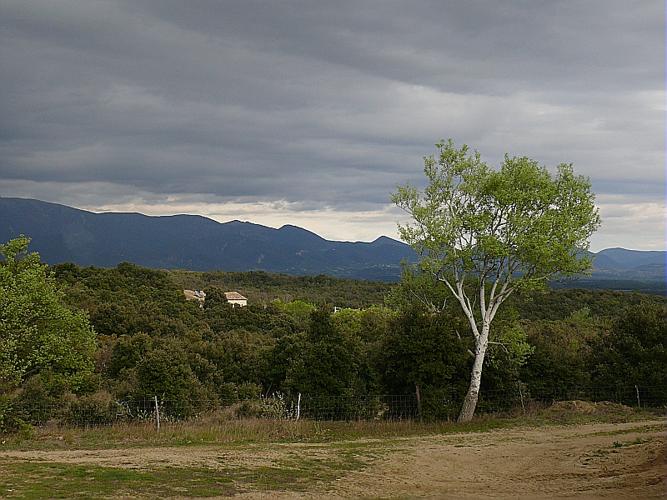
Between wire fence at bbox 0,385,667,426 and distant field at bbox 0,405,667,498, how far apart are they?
1.21m

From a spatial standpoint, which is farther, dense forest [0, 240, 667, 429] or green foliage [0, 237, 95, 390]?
dense forest [0, 240, 667, 429]

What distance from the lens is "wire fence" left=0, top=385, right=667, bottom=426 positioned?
2233cm

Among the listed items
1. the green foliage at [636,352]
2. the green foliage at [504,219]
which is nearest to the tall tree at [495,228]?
the green foliage at [504,219]

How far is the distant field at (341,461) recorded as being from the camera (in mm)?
12469

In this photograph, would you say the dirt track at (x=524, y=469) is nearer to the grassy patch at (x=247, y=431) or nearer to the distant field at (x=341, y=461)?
the distant field at (x=341, y=461)

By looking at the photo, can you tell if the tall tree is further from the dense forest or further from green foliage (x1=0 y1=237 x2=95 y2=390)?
green foliage (x1=0 y1=237 x2=95 y2=390)

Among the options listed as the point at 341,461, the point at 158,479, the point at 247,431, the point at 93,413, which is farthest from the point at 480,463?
the point at 93,413

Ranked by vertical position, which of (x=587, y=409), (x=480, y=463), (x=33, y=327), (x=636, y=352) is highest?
(x=33, y=327)

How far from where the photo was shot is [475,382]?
2458cm

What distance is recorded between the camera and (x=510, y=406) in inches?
1037

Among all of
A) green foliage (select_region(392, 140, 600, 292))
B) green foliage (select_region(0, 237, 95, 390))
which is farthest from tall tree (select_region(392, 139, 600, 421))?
green foliage (select_region(0, 237, 95, 390))

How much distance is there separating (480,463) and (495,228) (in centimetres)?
1102

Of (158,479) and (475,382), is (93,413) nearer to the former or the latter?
(158,479)

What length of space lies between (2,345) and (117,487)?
12.3 m
